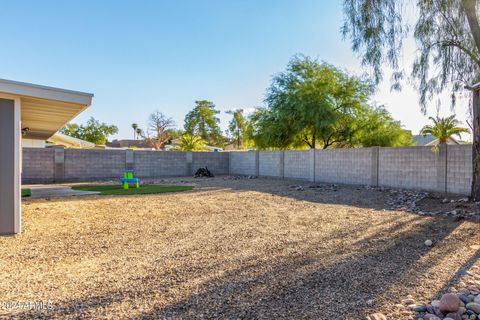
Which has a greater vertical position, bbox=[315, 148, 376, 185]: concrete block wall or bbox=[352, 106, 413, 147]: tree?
bbox=[352, 106, 413, 147]: tree

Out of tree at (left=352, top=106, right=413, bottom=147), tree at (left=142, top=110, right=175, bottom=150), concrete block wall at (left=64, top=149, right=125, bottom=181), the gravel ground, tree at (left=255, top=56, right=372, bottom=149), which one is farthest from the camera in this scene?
tree at (left=142, top=110, right=175, bottom=150)

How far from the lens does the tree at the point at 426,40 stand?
7.69m

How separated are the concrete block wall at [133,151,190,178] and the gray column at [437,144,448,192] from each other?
14.9 meters

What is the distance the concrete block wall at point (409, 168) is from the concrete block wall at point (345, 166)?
0.51 meters

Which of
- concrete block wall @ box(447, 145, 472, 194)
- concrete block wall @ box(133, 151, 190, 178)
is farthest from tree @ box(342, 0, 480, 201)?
concrete block wall @ box(133, 151, 190, 178)

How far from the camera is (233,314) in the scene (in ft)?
8.53

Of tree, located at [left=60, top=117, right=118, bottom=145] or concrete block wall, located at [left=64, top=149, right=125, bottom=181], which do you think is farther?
tree, located at [left=60, top=117, right=118, bottom=145]

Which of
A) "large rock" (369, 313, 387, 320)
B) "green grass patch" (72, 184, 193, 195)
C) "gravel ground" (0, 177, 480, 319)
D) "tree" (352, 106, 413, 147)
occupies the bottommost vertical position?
"gravel ground" (0, 177, 480, 319)

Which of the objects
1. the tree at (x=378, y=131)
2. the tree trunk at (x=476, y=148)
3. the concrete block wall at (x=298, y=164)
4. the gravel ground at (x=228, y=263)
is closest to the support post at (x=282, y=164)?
the concrete block wall at (x=298, y=164)

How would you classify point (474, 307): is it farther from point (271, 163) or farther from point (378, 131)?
point (378, 131)

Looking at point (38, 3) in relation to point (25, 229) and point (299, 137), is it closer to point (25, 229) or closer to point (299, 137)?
point (25, 229)

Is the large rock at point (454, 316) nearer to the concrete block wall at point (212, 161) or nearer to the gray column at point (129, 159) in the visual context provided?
the gray column at point (129, 159)

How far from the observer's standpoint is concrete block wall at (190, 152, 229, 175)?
845 inches

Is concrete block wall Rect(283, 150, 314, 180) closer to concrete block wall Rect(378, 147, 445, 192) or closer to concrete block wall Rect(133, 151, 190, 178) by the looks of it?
concrete block wall Rect(378, 147, 445, 192)
